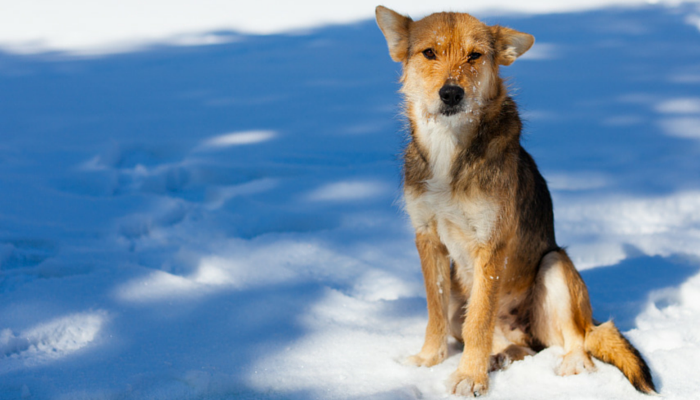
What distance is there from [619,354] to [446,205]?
115 cm

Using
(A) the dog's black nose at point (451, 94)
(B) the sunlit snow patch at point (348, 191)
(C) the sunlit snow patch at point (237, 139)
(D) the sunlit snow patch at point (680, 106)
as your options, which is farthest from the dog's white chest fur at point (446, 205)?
(D) the sunlit snow patch at point (680, 106)

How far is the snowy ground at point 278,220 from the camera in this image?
2.92 m

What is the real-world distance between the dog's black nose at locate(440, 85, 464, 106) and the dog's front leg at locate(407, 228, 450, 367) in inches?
30.5

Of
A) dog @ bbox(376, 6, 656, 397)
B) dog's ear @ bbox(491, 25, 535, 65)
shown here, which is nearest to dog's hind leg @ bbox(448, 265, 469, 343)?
dog @ bbox(376, 6, 656, 397)

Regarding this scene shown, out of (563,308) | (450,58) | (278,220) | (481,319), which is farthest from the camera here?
(278,220)

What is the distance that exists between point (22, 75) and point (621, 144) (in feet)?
26.2

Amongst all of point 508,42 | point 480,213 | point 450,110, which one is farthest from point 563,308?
point 508,42

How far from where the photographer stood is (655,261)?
4109 millimetres

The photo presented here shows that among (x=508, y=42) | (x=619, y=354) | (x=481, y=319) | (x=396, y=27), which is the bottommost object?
(x=619, y=354)

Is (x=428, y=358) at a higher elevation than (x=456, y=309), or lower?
lower

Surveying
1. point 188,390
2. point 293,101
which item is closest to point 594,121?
point 293,101

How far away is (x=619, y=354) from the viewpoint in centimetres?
284

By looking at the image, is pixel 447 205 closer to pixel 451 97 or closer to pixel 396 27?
pixel 451 97

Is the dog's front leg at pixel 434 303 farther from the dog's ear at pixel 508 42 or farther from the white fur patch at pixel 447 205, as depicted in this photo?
the dog's ear at pixel 508 42
